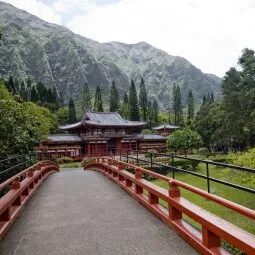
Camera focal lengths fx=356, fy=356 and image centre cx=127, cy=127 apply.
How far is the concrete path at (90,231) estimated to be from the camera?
5.54 m

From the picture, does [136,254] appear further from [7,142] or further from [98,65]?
[98,65]

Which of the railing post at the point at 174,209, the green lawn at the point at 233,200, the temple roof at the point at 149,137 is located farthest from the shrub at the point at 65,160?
the railing post at the point at 174,209

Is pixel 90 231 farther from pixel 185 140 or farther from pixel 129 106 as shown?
pixel 129 106

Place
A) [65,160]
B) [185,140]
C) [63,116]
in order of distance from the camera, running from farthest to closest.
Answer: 1. [63,116]
2. [65,160]
3. [185,140]

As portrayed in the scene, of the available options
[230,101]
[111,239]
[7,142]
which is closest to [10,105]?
[7,142]

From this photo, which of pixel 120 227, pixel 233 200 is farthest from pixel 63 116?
pixel 120 227

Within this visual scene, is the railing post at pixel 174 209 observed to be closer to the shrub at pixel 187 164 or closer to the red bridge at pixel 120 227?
the red bridge at pixel 120 227

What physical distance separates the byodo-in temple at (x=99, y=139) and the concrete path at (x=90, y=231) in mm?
46274

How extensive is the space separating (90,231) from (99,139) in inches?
2124

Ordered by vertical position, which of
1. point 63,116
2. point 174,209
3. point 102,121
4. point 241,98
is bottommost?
point 174,209

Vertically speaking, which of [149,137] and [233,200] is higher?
[149,137]

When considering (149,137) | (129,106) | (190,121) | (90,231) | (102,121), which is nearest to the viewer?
(90,231)

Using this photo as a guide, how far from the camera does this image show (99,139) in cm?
6034

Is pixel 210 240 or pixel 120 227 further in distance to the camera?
pixel 120 227
